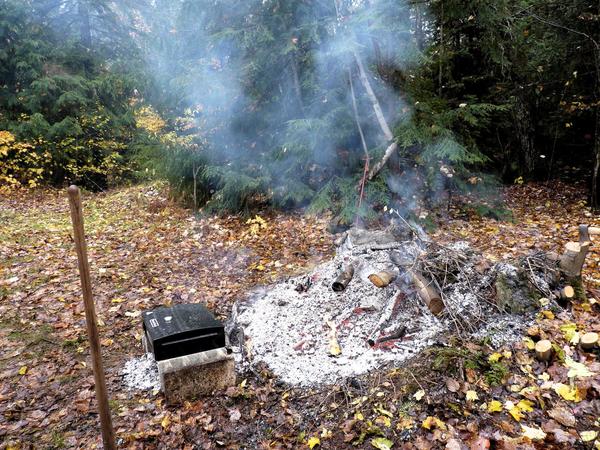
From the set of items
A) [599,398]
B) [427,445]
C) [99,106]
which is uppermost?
[99,106]

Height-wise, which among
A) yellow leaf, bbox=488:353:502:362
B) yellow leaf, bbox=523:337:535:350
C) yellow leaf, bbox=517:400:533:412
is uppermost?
yellow leaf, bbox=523:337:535:350

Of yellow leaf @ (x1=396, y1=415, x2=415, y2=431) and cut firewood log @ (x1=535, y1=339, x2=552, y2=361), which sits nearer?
yellow leaf @ (x1=396, y1=415, x2=415, y2=431)

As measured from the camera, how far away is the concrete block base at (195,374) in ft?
12.3

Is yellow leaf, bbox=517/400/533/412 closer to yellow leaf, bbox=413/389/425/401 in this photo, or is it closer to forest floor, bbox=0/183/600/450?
forest floor, bbox=0/183/600/450

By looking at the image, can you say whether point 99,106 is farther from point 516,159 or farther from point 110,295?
point 516,159

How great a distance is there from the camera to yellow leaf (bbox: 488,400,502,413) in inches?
123

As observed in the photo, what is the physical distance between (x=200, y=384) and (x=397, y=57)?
6963mm

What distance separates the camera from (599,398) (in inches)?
122

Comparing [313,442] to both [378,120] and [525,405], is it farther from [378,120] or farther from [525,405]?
[378,120]

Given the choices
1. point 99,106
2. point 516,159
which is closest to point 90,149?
point 99,106

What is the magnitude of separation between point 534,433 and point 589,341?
1.23 meters

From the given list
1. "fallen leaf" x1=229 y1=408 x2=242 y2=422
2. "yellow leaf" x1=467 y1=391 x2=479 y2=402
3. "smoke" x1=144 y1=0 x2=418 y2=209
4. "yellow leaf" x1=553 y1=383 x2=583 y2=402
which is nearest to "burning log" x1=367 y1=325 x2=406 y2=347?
A: "yellow leaf" x1=467 y1=391 x2=479 y2=402

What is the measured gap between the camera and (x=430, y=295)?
4.36 meters

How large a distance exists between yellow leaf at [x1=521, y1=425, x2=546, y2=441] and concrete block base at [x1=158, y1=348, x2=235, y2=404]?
264 centimetres
